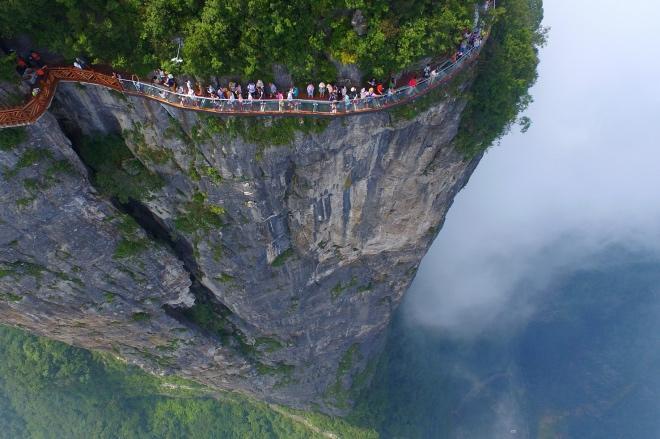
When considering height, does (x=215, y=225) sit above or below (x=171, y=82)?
below

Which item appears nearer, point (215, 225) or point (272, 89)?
point (272, 89)

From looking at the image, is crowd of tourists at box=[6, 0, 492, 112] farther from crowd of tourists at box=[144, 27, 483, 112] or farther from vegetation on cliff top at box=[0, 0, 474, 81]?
vegetation on cliff top at box=[0, 0, 474, 81]

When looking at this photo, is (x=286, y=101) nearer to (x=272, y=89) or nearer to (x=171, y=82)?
(x=272, y=89)

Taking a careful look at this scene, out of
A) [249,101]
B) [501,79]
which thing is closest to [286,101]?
[249,101]

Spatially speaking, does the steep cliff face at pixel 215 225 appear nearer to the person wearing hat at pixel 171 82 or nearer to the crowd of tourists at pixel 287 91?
the crowd of tourists at pixel 287 91

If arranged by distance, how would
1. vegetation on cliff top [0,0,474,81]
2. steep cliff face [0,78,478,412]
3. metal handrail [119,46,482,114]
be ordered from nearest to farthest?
1. vegetation on cliff top [0,0,474,81]
2. metal handrail [119,46,482,114]
3. steep cliff face [0,78,478,412]

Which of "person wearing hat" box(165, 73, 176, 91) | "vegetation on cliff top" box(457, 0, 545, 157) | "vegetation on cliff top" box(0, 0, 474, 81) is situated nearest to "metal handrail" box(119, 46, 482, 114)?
"person wearing hat" box(165, 73, 176, 91)
